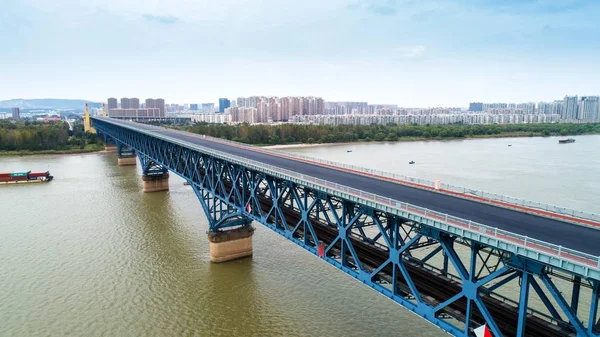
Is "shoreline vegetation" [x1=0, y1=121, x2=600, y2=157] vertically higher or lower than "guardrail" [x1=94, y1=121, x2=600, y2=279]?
lower

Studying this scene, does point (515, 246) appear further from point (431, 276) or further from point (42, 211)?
point (42, 211)

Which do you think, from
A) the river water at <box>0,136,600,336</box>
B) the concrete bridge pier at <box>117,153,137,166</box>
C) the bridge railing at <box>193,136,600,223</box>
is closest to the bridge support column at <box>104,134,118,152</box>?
the concrete bridge pier at <box>117,153,137,166</box>

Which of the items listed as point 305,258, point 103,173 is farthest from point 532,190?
point 103,173

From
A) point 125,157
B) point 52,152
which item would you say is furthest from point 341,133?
point 52,152

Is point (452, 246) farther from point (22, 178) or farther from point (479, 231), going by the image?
point (22, 178)

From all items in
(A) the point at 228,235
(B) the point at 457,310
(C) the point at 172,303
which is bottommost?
(C) the point at 172,303

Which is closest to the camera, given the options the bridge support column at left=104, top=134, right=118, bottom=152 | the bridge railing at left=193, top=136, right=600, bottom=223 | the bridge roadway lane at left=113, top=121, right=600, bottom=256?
the bridge roadway lane at left=113, top=121, right=600, bottom=256

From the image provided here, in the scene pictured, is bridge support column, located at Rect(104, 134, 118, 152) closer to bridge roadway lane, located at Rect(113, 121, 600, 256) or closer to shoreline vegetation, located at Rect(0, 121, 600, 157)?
shoreline vegetation, located at Rect(0, 121, 600, 157)
